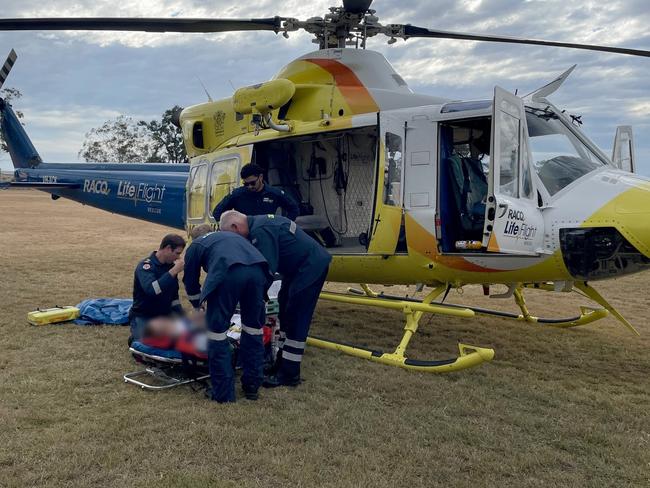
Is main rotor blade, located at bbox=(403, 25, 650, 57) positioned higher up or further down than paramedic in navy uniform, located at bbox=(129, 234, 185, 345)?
higher up

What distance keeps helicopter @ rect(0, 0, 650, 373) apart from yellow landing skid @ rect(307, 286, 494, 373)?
1cm

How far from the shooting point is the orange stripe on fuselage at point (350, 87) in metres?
6.21

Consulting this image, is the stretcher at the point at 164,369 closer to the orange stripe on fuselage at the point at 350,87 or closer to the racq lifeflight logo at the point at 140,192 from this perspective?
the orange stripe on fuselage at the point at 350,87

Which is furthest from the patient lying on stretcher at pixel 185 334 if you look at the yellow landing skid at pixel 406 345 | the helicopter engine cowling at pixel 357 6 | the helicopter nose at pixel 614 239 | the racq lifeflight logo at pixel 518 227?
the helicopter engine cowling at pixel 357 6

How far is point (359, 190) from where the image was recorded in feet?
23.2

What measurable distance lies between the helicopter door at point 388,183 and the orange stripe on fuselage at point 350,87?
59 cm

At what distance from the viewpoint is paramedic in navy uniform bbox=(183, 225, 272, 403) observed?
4.31 m

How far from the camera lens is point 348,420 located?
4.02 metres

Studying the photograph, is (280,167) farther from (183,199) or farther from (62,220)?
(62,220)

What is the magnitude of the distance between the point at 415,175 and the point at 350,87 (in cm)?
156

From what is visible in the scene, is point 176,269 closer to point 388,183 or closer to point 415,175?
point 388,183

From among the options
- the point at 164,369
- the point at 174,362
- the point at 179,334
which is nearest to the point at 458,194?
the point at 179,334

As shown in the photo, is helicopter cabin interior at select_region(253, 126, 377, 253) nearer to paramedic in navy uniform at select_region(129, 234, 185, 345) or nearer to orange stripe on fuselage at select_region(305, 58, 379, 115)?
orange stripe on fuselage at select_region(305, 58, 379, 115)

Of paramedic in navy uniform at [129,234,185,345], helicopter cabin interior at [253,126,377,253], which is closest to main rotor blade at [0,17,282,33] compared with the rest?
helicopter cabin interior at [253,126,377,253]
